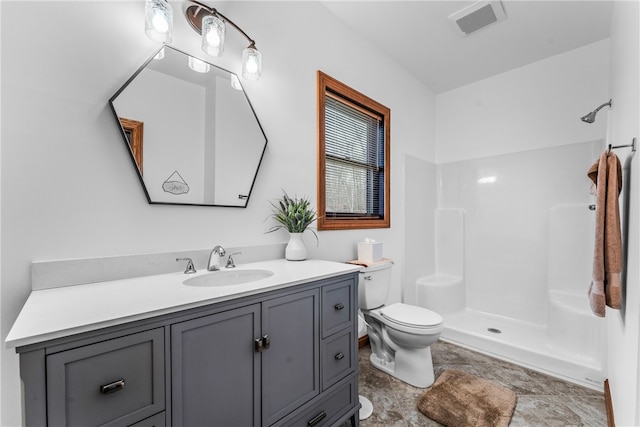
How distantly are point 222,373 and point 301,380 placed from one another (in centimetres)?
41

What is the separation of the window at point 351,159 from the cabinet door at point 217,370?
1082 mm

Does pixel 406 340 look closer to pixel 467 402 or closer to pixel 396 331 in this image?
pixel 396 331

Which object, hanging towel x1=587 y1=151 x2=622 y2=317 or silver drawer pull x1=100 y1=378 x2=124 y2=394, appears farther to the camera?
hanging towel x1=587 y1=151 x2=622 y2=317

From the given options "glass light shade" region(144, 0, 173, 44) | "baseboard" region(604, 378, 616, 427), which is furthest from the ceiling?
"baseboard" region(604, 378, 616, 427)

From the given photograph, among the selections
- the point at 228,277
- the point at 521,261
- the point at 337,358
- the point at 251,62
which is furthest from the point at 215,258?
the point at 521,261

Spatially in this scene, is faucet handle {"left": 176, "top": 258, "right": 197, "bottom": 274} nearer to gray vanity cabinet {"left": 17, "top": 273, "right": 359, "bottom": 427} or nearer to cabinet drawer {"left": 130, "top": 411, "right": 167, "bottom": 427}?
gray vanity cabinet {"left": 17, "top": 273, "right": 359, "bottom": 427}

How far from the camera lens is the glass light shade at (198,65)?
138 centimetres

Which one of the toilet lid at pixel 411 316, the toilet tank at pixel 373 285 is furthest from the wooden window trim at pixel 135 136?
the toilet lid at pixel 411 316

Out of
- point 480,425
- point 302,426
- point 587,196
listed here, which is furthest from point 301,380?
point 587,196

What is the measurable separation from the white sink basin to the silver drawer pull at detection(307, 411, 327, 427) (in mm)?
701

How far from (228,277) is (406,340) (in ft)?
4.25

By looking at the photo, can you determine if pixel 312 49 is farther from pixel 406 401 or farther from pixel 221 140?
pixel 406 401

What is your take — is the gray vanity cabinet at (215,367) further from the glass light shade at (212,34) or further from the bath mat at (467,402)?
the glass light shade at (212,34)

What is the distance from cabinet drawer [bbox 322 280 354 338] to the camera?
1345 mm
